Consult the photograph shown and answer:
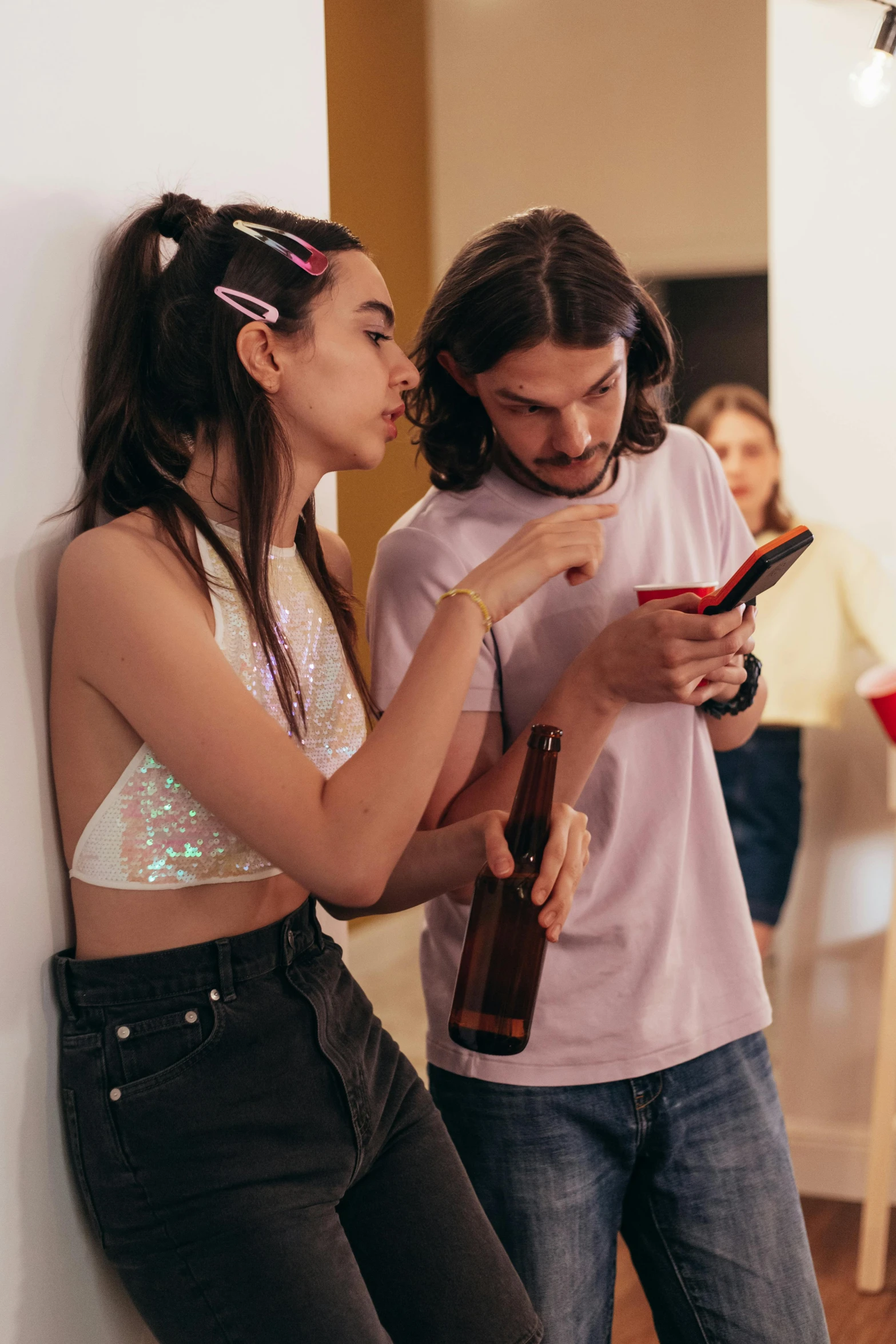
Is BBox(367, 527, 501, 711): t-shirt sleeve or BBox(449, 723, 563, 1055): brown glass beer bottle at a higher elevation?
BBox(367, 527, 501, 711): t-shirt sleeve

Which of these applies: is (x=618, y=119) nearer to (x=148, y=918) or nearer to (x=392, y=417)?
(x=392, y=417)

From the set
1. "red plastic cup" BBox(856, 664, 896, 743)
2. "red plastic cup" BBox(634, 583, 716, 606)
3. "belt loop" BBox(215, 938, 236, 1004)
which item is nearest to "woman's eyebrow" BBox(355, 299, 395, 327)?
"red plastic cup" BBox(634, 583, 716, 606)

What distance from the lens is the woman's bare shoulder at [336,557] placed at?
1285 mm

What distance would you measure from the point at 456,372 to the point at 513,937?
605 millimetres

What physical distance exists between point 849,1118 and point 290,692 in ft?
7.86

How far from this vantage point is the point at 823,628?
9.03 feet

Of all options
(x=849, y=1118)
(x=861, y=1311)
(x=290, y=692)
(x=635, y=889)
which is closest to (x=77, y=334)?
(x=290, y=692)

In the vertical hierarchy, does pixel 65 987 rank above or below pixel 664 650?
below

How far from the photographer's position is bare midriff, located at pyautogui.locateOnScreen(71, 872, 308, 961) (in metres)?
0.93

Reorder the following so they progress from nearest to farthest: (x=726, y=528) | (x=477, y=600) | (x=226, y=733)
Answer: (x=226, y=733) < (x=477, y=600) < (x=726, y=528)

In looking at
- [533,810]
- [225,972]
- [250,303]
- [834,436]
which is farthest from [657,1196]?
[834,436]

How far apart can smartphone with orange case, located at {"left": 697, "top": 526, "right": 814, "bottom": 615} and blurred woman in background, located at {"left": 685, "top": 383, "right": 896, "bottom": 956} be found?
169 centimetres

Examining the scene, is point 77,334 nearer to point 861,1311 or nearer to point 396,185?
point 861,1311

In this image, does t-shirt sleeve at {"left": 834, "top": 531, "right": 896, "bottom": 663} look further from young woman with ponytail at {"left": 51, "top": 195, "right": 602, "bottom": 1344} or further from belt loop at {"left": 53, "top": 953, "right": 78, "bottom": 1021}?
belt loop at {"left": 53, "top": 953, "right": 78, "bottom": 1021}
